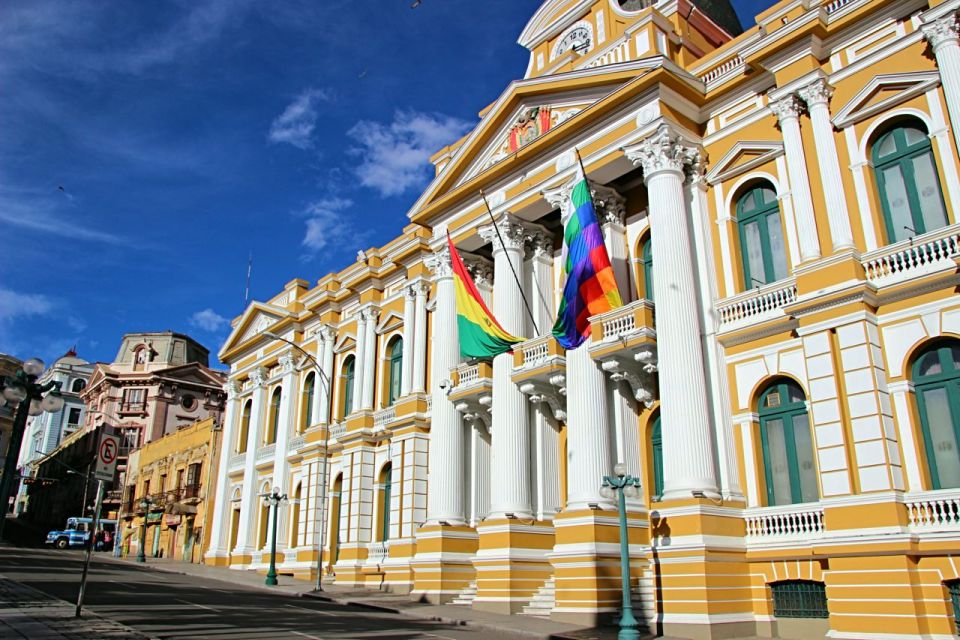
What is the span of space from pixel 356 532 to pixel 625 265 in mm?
14843

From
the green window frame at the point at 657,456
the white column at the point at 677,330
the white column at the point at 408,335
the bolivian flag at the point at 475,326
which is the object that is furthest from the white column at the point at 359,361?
the white column at the point at 677,330

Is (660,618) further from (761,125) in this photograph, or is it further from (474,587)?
(761,125)

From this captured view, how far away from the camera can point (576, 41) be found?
25.4 metres

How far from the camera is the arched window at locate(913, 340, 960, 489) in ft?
48.4

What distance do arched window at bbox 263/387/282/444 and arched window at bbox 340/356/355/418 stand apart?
5806 mm

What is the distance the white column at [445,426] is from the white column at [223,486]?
732 inches

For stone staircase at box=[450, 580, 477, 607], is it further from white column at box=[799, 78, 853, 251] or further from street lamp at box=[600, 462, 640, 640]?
white column at box=[799, 78, 853, 251]

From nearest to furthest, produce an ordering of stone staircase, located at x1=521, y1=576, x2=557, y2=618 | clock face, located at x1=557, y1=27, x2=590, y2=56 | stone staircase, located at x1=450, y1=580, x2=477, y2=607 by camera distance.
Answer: stone staircase, located at x1=521, y1=576, x2=557, y2=618 < stone staircase, located at x1=450, y1=580, x2=477, y2=607 < clock face, located at x1=557, y1=27, x2=590, y2=56

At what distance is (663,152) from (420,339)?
13.5 metres

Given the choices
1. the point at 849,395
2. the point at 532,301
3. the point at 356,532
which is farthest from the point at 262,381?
the point at 849,395

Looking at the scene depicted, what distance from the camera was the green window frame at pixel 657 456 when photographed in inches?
800

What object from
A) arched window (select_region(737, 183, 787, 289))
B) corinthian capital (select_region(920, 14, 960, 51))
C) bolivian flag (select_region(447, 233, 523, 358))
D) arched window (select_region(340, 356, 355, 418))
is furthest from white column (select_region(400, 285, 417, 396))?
corinthian capital (select_region(920, 14, 960, 51))

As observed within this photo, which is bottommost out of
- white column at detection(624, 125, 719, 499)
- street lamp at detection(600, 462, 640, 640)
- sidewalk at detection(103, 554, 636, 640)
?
sidewalk at detection(103, 554, 636, 640)

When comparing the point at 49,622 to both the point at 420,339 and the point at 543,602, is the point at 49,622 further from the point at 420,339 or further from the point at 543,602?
the point at 420,339
